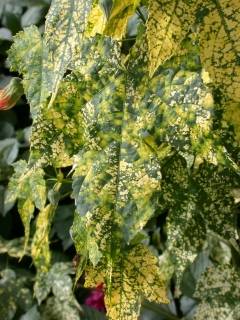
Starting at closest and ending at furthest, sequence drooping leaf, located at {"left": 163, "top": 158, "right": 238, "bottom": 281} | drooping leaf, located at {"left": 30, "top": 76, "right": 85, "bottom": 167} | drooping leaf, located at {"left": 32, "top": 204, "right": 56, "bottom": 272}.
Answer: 1. drooping leaf, located at {"left": 30, "top": 76, "right": 85, "bottom": 167}
2. drooping leaf, located at {"left": 163, "top": 158, "right": 238, "bottom": 281}
3. drooping leaf, located at {"left": 32, "top": 204, "right": 56, "bottom": 272}

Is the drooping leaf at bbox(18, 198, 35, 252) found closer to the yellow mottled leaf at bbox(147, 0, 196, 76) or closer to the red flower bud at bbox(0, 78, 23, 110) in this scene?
the red flower bud at bbox(0, 78, 23, 110)

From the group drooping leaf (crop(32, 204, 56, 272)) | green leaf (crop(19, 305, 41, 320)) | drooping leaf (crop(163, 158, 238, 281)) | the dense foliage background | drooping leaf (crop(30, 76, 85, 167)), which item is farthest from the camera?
green leaf (crop(19, 305, 41, 320))

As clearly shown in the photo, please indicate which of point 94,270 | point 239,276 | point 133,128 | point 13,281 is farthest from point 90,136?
point 13,281

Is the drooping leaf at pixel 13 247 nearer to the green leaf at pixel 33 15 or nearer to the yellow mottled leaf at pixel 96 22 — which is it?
the green leaf at pixel 33 15

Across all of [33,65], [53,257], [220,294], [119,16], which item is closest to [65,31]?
[119,16]

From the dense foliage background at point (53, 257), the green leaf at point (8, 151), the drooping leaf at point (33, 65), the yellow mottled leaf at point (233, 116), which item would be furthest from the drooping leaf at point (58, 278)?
the yellow mottled leaf at point (233, 116)

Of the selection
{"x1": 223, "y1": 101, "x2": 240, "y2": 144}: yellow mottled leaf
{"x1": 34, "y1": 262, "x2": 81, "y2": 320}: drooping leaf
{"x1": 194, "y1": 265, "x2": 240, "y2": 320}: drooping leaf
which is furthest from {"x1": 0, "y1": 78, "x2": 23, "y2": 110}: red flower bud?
{"x1": 34, "y1": 262, "x2": 81, "y2": 320}: drooping leaf

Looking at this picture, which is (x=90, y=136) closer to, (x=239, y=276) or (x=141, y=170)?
(x=141, y=170)
